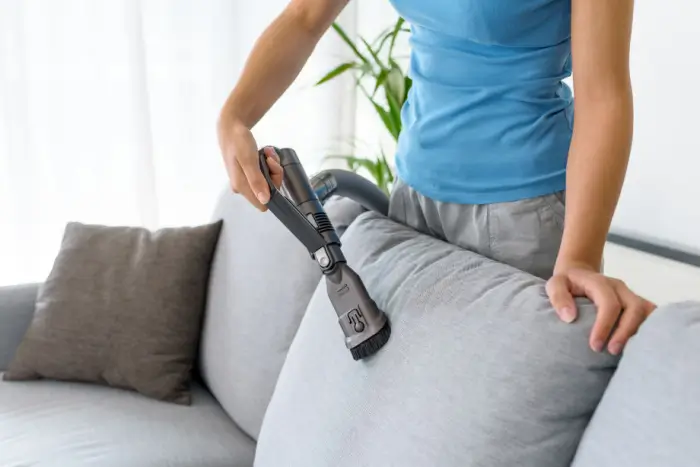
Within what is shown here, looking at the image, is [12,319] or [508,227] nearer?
[508,227]

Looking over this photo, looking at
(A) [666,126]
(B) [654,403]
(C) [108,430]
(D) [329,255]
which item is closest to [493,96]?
(D) [329,255]

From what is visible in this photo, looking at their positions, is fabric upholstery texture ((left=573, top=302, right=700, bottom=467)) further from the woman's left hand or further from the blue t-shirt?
the blue t-shirt

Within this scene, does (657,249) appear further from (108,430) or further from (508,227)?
(108,430)

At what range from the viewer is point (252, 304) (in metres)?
1.81

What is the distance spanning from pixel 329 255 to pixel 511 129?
1.01ft

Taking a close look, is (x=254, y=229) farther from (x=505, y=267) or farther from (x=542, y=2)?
(x=542, y=2)

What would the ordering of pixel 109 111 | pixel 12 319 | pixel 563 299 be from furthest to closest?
pixel 109 111
pixel 12 319
pixel 563 299

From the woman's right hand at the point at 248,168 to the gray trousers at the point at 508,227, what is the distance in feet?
0.86

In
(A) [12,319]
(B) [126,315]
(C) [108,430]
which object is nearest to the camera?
(C) [108,430]

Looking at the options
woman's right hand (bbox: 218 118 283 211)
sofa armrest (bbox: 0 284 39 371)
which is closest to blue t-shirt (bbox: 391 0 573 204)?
woman's right hand (bbox: 218 118 283 211)

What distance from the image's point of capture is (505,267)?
1131mm

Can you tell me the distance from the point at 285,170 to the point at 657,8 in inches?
41.2

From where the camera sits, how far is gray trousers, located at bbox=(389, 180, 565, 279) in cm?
113

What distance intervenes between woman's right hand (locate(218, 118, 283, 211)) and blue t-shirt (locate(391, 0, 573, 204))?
0.77 ft
